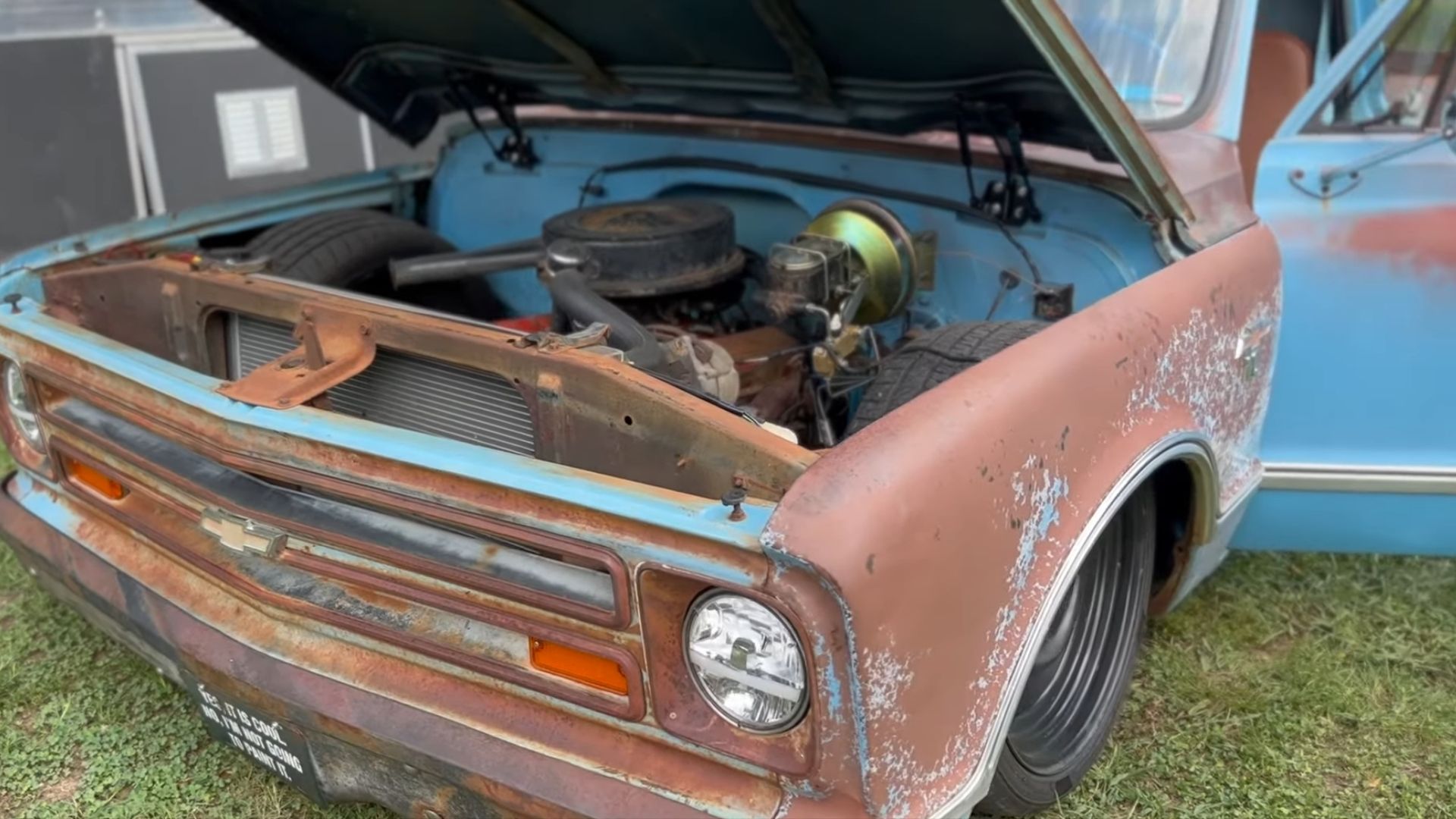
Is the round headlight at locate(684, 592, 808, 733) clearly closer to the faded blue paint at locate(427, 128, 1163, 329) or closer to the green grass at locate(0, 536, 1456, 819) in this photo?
the green grass at locate(0, 536, 1456, 819)

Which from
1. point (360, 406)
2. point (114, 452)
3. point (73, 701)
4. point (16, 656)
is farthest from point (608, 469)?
point (16, 656)

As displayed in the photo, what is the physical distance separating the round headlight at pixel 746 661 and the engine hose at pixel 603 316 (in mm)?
535

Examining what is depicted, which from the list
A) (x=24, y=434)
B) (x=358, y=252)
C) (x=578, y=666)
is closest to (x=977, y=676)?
(x=578, y=666)

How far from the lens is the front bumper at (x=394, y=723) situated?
1.45 meters

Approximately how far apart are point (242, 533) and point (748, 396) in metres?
1.05

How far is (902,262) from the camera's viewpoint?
8.18 feet

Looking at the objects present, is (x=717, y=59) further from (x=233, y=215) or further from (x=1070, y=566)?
(x=1070, y=566)

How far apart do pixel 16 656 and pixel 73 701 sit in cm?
32

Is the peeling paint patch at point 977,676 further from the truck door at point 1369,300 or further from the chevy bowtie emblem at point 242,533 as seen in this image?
the truck door at point 1369,300

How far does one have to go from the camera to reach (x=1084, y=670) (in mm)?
2193

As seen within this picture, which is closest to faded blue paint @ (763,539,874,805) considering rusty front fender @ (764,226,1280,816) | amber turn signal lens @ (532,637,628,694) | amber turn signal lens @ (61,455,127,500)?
rusty front fender @ (764,226,1280,816)

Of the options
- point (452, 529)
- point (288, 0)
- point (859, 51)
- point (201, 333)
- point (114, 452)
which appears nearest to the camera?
point (452, 529)

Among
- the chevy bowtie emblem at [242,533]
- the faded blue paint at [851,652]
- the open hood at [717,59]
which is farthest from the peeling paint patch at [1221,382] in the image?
the chevy bowtie emblem at [242,533]

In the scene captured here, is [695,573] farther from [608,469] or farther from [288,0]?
[288,0]
